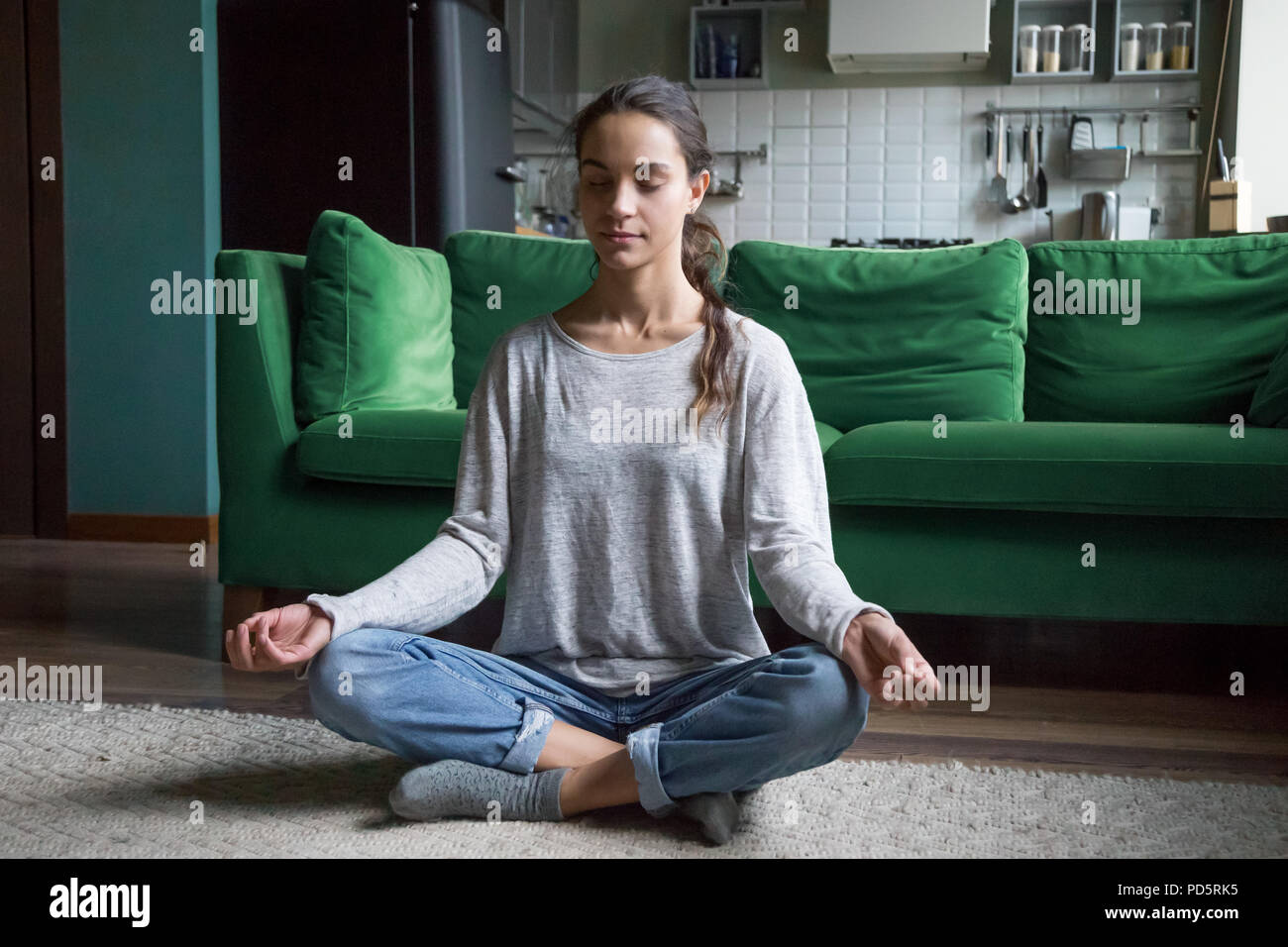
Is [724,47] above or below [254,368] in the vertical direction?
above

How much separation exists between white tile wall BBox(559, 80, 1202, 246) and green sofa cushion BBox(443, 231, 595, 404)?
286 centimetres

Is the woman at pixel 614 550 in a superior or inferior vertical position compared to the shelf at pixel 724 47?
inferior

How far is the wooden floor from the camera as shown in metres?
1.67

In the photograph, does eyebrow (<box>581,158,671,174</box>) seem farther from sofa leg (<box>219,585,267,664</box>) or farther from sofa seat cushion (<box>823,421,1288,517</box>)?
sofa leg (<box>219,585,267,664</box>)

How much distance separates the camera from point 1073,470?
6.21 ft

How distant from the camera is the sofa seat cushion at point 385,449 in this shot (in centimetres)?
210

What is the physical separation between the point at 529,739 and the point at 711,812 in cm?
21

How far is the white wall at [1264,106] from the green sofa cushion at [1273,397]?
294 cm

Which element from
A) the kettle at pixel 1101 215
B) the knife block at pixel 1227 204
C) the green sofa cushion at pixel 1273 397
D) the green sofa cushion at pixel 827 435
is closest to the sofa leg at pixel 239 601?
the green sofa cushion at pixel 827 435

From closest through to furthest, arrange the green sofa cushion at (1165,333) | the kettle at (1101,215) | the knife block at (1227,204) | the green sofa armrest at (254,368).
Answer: the green sofa armrest at (254,368)
the green sofa cushion at (1165,333)
the knife block at (1227,204)
the kettle at (1101,215)

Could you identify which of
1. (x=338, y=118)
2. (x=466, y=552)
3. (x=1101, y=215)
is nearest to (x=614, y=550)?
(x=466, y=552)

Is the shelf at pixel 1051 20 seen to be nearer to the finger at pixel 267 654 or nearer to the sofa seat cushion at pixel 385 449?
the sofa seat cushion at pixel 385 449

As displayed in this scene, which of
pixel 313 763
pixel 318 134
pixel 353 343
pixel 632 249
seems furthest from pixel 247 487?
pixel 318 134

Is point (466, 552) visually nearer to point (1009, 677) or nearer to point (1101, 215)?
point (1009, 677)
